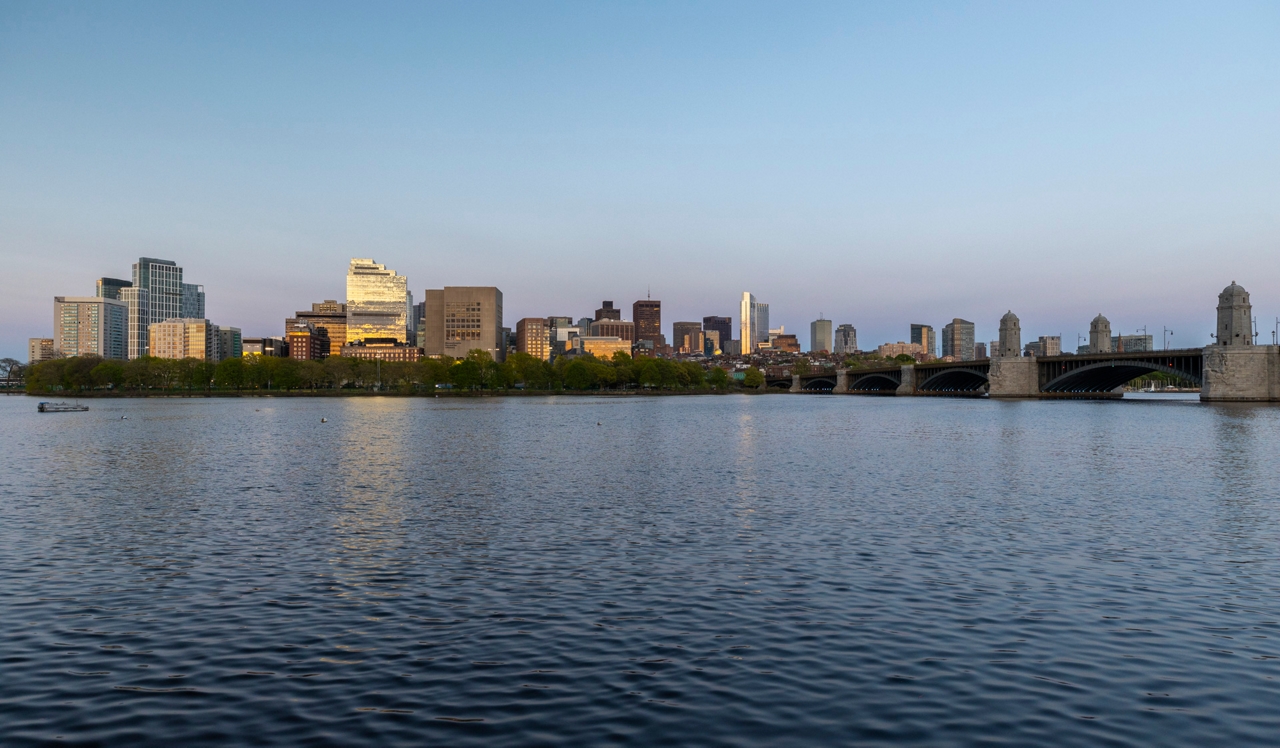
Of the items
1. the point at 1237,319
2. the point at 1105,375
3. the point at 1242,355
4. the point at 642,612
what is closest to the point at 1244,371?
the point at 1242,355

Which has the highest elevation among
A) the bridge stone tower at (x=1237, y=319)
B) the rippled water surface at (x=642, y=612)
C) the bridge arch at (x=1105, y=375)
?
the bridge stone tower at (x=1237, y=319)

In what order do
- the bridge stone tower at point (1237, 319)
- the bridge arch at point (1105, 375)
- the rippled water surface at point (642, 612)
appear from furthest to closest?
the bridge arch at point (1105, 375) < the bridge stone tower at point (1237, 319) < the rippled water surface at point (642, 612)

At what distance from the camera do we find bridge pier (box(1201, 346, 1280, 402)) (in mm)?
145125

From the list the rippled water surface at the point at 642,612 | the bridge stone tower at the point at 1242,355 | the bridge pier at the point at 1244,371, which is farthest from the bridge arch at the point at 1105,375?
the rippled water surface at the point at 642,612

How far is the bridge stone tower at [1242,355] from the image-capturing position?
14475cm

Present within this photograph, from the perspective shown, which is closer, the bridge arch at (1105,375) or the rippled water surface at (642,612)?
the rippled water surface at (642,612)

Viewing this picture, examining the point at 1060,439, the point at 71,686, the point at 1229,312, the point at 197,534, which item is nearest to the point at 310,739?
the point at 71,686

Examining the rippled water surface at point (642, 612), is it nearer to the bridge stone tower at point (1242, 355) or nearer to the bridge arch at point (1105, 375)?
the bridge arch at point (1105, 375)

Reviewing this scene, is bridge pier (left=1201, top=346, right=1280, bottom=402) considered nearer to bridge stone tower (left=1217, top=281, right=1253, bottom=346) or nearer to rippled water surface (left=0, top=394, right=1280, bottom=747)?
bridge stone tower (left=1217, top=281, right=1253, bottom=346)

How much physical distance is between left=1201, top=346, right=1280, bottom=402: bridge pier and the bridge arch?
12.6ft

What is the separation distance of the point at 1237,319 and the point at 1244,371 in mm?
9901

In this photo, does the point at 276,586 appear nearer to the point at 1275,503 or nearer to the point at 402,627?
the point at 402,627

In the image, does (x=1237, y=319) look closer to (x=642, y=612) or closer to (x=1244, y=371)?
(x=1244, y=371)

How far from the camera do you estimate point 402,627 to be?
1744 centimetres
